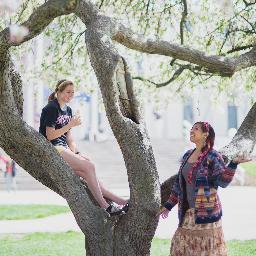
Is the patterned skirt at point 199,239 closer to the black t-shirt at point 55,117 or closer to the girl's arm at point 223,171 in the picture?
the girl's arm at point 223,171

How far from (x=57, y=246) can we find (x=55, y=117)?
4901 millimetres

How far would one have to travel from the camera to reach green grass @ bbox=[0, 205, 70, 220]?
14.9 metres

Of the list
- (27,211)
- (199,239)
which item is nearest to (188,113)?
(27,211)

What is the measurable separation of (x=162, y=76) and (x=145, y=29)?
203cm

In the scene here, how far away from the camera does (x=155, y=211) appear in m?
6.01

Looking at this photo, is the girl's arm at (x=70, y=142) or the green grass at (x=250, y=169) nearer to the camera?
the girl's arm at (x=70, y=142)

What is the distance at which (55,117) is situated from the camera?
19.6 feet

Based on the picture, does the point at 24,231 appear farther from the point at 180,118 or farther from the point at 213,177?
the point at 180,118

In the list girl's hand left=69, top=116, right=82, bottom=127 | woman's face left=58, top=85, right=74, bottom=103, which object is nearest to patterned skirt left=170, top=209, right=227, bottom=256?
girl's hand left=69, top=116, right=82, bottom=127

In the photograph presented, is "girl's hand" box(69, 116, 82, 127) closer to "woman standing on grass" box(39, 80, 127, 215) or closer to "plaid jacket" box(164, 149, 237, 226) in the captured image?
"woman standing on grass" box(39, 80, 127, 215)

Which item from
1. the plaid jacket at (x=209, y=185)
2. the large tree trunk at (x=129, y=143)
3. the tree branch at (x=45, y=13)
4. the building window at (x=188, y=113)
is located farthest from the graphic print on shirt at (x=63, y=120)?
the building window at (x=188, y=113)

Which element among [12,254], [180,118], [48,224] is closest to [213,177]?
[12,254]

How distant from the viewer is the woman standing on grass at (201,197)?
5273 millimetres

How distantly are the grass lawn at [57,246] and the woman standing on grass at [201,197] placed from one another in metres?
4.13
